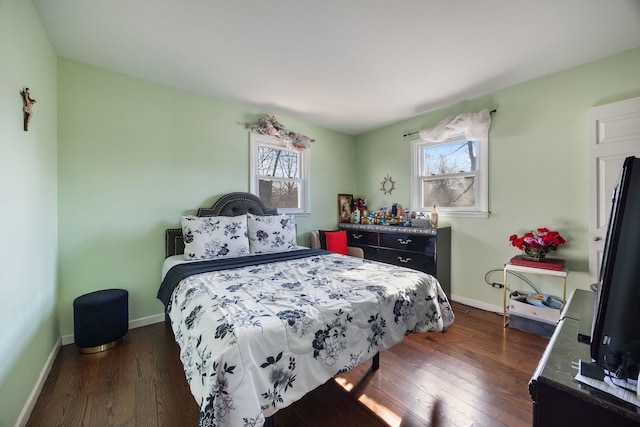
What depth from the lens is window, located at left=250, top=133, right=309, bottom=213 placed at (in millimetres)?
3359

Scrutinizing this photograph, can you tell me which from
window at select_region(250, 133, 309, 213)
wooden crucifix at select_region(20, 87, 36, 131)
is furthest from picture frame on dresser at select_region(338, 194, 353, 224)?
wooden crucifix at select_region(20, 87, 36, 131)

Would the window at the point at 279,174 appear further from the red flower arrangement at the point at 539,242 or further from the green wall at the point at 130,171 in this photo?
the red flower arrangement at the point at 539,242

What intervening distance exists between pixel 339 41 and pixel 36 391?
10.3ft

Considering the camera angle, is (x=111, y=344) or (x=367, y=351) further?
(x=111, y=344)

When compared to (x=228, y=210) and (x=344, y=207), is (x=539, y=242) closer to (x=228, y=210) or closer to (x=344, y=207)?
(x=344, y=207)

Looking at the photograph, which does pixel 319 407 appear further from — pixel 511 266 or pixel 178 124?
pixel 178 124

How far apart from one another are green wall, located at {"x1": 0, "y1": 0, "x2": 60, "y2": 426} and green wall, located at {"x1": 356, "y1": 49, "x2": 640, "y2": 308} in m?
3.79

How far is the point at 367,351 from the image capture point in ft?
4.69

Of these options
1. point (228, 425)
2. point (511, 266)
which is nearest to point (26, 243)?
point (228, 425)

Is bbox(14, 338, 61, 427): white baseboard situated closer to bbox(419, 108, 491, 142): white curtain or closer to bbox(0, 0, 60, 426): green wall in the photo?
bbox(0, 0, 60, 426): green wall

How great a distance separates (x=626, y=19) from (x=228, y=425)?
11.1 ft

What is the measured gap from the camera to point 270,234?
2.80 m

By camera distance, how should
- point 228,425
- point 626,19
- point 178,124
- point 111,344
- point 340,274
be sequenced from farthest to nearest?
1. point 178,124
2. point 111,344
3. point 340,274
4. point 626,19
5. point 228,425

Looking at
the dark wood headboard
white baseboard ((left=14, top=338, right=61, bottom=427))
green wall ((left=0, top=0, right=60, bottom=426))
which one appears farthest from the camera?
the dark wood headboard
